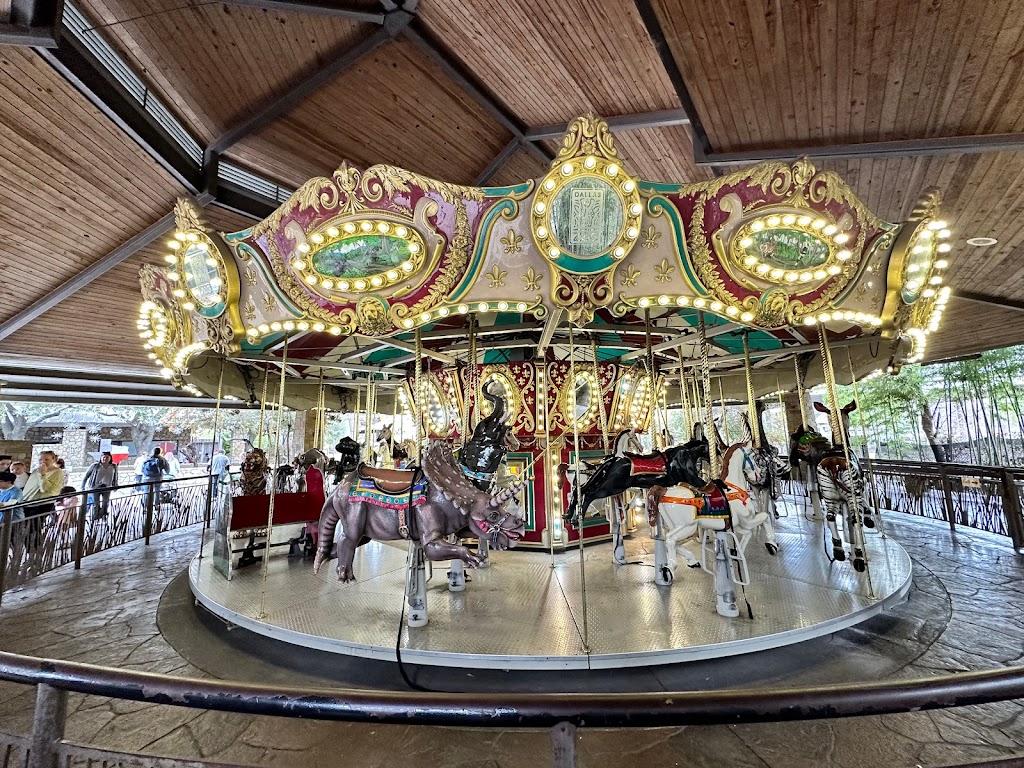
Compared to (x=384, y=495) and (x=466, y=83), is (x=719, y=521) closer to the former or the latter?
(x=384, y=495)

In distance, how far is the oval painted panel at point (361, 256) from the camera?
3582 mm

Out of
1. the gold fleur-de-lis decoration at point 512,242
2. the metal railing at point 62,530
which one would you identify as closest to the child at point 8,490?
the metal railing at point 62,530

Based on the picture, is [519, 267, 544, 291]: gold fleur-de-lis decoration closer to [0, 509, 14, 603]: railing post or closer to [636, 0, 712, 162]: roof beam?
[636, 0, 712, 162]: roof beam

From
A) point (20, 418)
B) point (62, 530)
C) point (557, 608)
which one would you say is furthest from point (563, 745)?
point (20, 418)

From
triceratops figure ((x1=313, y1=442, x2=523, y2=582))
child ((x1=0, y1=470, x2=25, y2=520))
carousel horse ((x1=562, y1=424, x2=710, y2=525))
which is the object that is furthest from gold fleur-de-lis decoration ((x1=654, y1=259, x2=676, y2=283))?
child ((x1=0, y1=470, x2=25, y2=520))

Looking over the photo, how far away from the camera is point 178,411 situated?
111 feet

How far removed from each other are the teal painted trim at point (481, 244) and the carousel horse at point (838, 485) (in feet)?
14.5

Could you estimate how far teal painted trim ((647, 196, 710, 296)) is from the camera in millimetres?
3490

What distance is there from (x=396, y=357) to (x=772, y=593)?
6.23 meters

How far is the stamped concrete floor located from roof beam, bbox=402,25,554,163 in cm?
607

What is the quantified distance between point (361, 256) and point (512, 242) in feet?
3.91

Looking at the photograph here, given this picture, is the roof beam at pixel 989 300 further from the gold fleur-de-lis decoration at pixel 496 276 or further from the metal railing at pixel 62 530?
the metal railing at pixel 62 530

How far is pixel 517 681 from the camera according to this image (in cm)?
317

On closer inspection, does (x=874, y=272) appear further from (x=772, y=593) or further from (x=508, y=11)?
(x=508, y=11)
